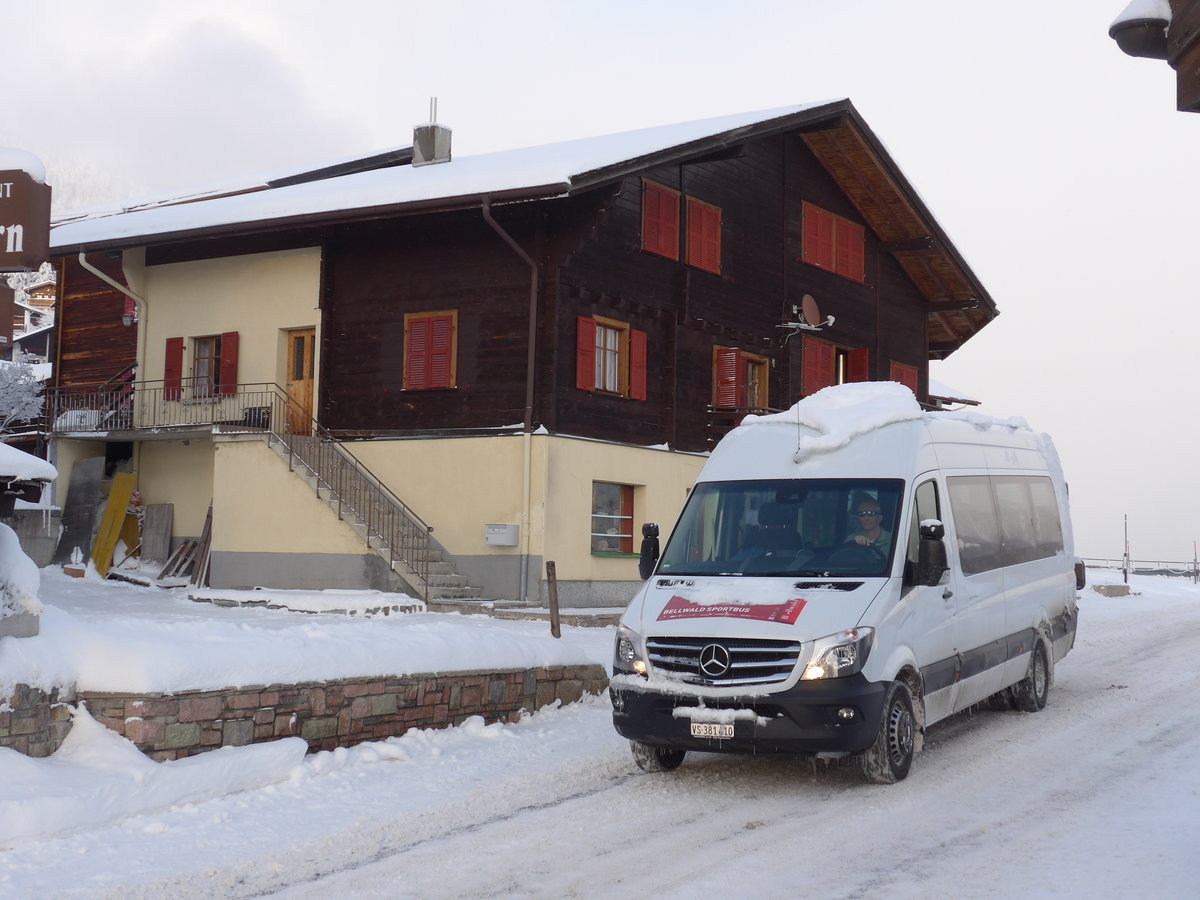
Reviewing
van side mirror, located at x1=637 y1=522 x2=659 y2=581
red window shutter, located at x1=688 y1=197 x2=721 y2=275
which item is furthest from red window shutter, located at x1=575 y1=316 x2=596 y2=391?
van side mirror, located at x1=637 y1=522 x2=659 y2=581

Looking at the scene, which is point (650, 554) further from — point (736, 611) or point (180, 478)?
point (180, 478)

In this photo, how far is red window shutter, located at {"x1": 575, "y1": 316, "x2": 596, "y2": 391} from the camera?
21250mm

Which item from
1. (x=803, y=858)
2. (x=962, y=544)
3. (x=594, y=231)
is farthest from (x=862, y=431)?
(x=594, y=231)

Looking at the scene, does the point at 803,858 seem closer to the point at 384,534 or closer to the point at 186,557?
the point at 384,534

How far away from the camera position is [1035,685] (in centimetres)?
1126

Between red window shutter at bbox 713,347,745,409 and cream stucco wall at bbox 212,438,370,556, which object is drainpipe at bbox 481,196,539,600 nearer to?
cream stucco wall at bbox 212,438,370,556

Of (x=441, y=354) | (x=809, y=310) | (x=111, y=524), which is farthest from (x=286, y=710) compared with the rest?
(x=809, y=310)

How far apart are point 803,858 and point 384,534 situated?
→ 15.1 metres

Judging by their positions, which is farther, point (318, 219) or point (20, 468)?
point (318, 219)

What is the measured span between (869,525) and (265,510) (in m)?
14.9

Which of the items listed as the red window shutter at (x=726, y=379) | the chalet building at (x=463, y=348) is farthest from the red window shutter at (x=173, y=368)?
the red window shutter at (x=726, y=379)

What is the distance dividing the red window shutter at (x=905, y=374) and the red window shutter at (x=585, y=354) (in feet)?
36.2

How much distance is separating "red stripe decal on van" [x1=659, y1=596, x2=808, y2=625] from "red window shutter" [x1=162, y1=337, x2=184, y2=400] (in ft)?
60.7

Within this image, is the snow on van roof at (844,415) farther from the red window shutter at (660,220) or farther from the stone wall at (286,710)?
the red window shutter at (660,220)
